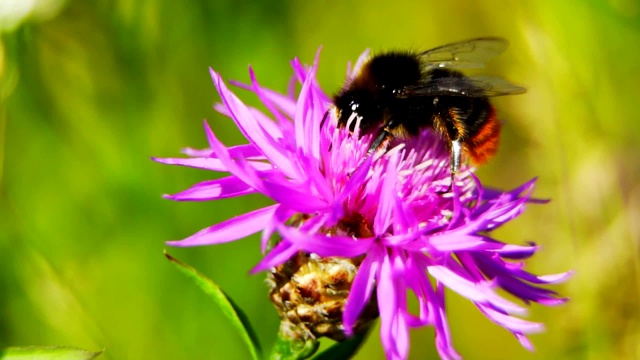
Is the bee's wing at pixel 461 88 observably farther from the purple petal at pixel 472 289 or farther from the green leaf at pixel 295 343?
the green leaf at pixel 295 343

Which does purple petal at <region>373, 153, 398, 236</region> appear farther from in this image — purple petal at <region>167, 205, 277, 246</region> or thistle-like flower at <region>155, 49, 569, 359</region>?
purple petal at <region>167, 205, 277, 246</region>

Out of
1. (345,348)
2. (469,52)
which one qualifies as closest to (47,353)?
(345,348)

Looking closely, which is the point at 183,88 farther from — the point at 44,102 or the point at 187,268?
the point at 187,268

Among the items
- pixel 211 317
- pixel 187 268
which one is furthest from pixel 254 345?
pixel 211 317

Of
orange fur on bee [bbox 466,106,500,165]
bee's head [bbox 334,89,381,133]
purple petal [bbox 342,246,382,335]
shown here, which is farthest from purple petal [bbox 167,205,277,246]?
orange fur on bee [bbox 466,106,500,165]

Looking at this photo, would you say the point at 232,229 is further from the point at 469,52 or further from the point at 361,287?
the point at 469,52
